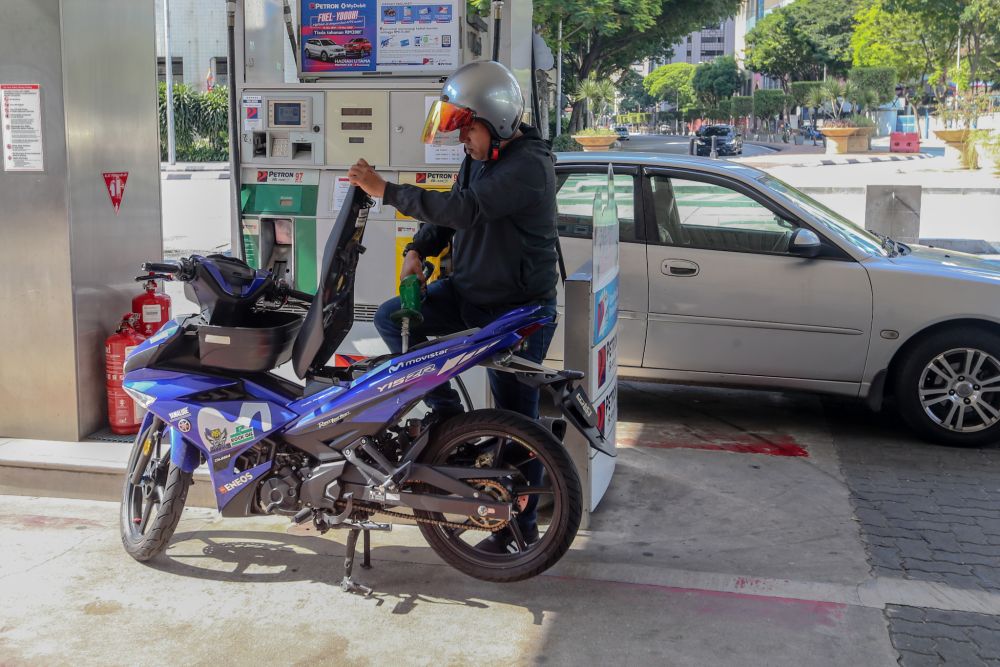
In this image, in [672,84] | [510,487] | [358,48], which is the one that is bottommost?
[510,487]

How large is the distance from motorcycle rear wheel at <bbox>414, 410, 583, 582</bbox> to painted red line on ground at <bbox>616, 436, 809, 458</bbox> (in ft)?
7.61

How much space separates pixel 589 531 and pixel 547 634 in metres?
1.08

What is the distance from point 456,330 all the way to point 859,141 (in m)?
47.4

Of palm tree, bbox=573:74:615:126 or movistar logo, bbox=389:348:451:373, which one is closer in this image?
movistar logo, bbox=389:348:451:373

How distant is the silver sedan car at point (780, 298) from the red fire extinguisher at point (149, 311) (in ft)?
7.99

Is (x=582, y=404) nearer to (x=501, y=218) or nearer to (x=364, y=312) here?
(x=501, y=218)

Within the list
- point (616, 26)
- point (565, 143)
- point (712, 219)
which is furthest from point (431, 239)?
point (565, 143)

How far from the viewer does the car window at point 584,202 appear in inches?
261

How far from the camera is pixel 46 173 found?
5402 mm

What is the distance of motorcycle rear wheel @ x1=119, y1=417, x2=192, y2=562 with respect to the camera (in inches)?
169

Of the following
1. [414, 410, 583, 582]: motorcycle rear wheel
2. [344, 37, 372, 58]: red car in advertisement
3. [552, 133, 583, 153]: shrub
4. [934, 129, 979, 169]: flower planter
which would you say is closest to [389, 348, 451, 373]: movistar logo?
[414, 410, 583, 582]: motorcycle rear wheel

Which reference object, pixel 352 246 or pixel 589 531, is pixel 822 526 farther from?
pixel 352 246

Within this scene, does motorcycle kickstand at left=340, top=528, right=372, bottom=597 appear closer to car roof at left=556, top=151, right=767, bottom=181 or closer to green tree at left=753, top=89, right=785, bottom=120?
car roof at left=556, top=151, right=767, bottom=181

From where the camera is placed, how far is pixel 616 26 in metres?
35.1
